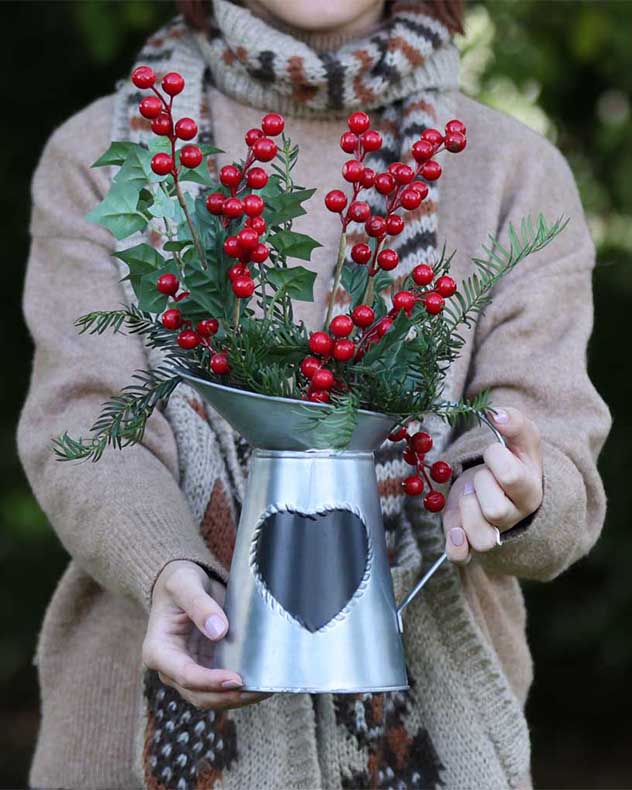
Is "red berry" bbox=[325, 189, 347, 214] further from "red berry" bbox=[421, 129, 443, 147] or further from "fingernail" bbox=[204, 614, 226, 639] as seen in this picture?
"fingernail" bbox=[204, 614, 226, 639]

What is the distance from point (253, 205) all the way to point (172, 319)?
0.41ft

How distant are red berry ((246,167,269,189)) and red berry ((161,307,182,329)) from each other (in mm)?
125

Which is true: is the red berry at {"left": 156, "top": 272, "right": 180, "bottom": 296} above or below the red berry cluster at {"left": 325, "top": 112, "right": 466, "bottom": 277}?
below

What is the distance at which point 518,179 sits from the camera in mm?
1622

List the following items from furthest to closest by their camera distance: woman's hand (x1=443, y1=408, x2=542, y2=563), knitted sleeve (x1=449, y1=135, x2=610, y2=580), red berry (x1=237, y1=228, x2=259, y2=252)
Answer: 1. knitted sleeve (x1=449, y1=135, x2=610, y2=580)
2. woman's hand (x1=443, y1=408, x2=542, y2=563)
3. red berry (x1=237, y1=228, x2=259, y2=252)

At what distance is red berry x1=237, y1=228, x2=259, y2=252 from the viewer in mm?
1047

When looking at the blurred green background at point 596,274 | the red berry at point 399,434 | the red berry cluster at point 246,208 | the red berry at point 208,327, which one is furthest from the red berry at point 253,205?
the blurred green background at point 596,274

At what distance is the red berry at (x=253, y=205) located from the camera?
1.06 m

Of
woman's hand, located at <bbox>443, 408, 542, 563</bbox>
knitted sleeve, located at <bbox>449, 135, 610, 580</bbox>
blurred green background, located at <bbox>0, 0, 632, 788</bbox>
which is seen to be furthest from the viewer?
blurred green background, located at <bbox>0, 0, 632, 788</bbox>

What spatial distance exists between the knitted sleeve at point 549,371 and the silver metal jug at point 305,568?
19 centimetres

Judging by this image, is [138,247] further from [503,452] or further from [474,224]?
[474,224]

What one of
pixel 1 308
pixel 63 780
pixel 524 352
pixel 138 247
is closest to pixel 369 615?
pixel 138 247

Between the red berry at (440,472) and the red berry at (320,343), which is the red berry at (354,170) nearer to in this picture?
the red berry at (320,343)

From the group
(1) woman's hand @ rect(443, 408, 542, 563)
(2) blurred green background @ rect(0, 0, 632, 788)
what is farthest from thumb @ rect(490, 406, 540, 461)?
(2) blurred green background @ rect(0, 0, 632, 788)
